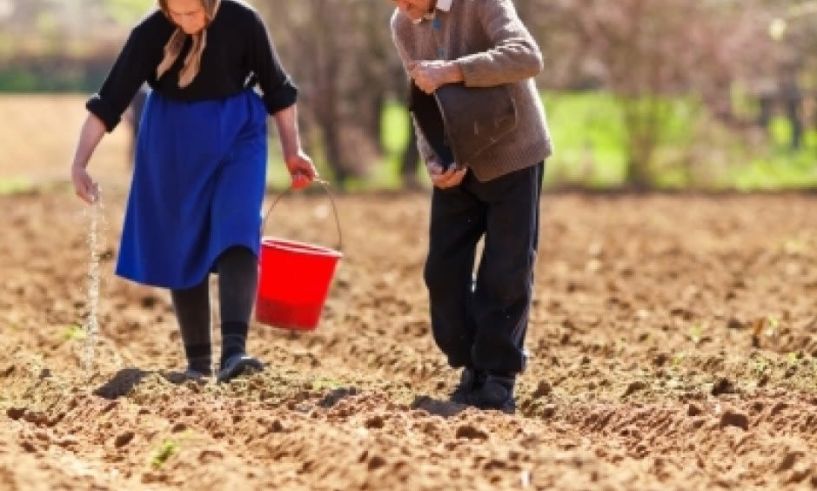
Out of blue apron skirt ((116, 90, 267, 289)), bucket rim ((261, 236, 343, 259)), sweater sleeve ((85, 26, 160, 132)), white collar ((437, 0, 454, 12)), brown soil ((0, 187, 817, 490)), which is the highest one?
white collar ((437, 0, 454, 12))

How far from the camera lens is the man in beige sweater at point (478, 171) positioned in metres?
6.80

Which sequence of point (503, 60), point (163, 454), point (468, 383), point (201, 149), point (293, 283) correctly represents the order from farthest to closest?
point (293, 283) → point (201, 149) → point (468, 383) → point (503, 60) → point (163, 454)

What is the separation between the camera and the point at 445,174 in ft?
22.9

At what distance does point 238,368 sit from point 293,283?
0.51 meters

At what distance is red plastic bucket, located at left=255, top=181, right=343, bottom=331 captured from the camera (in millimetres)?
7766

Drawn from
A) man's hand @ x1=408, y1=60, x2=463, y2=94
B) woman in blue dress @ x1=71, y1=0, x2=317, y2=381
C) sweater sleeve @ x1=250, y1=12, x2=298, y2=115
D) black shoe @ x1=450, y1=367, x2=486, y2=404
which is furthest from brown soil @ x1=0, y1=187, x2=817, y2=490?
man's hand @ x1=408, y1=60, x2=463, y2=94

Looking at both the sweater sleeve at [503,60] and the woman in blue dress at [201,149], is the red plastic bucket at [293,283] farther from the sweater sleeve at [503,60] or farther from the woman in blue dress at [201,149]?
the sweater sleeve at [503,60]

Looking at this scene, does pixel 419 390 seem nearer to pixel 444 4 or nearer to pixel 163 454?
pixel 444 4

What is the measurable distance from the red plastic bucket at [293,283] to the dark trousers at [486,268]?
604 millimetres

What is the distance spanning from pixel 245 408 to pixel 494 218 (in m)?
1.13

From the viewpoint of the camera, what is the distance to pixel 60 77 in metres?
45.3

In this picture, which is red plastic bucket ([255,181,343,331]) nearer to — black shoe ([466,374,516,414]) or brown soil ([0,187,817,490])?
brown soil ([0,187,817,490])

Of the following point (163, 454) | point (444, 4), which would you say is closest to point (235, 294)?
point (444, 4)

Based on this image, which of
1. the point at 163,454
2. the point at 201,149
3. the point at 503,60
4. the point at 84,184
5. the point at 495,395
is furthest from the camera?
the point at 201,149
